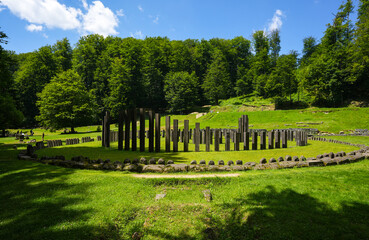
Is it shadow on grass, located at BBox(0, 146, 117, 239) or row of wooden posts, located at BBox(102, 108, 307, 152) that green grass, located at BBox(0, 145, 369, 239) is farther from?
row of wooden posts, located at BBox(102, 108, 307, 152)

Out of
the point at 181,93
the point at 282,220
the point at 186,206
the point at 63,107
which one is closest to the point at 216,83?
the point at 181,93

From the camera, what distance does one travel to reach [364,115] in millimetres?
29672

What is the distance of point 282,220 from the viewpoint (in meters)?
4.47

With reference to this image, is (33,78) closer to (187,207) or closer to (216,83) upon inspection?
(216,83)

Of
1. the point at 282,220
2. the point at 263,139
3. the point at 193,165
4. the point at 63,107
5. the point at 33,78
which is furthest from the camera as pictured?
the point at 33,78

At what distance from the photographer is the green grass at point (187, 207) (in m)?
4.28

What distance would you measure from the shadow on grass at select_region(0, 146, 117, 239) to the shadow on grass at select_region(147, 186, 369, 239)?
5.43 ft

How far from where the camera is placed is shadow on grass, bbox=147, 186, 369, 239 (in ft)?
13.6

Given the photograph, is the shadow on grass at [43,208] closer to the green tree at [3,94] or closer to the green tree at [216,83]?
the green tree at [3,94]

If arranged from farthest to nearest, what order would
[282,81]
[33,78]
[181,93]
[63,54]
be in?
1. [63,54]
2. [33,78]
3. [181,93]
4. [282,81]

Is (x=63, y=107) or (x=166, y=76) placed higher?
(x=166, y=76)

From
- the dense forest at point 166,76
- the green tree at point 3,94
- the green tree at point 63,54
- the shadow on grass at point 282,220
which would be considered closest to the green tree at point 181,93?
the dense forest at point 166,76

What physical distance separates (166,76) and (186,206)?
62.0m

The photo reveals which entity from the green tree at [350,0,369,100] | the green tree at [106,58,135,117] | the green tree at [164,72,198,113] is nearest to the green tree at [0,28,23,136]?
the green tree at [106,58,135,117]
